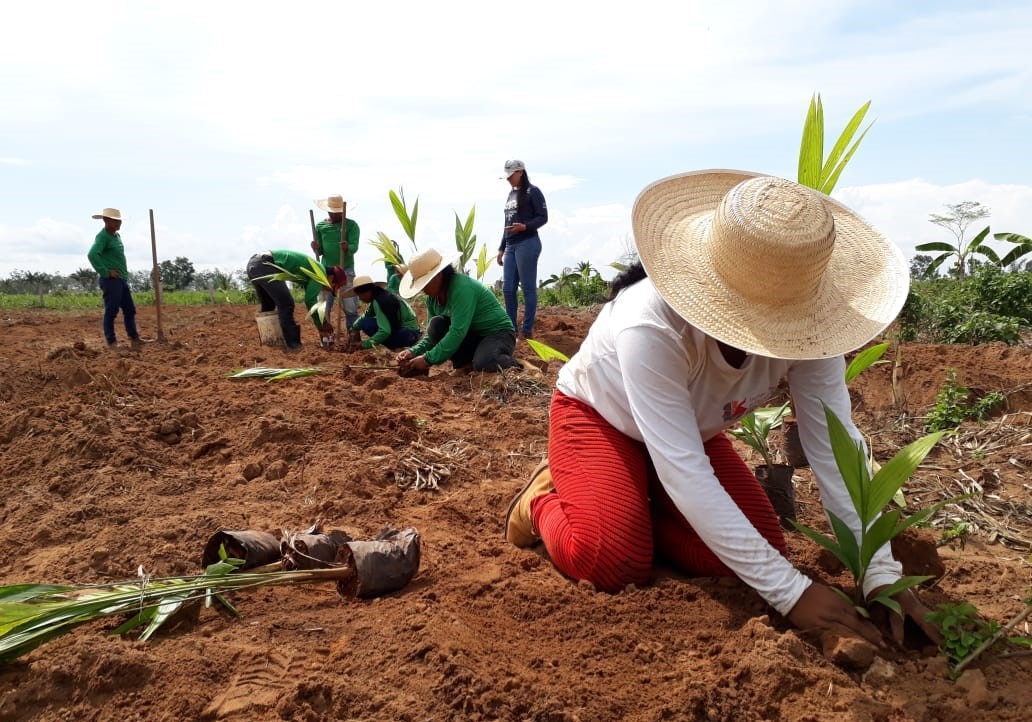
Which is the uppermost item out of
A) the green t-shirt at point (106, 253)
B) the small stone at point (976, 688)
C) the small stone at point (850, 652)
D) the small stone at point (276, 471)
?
the green t-shirt at point (106, 253)

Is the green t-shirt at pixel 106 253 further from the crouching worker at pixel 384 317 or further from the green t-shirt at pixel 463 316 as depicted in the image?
the green t-shirt at pixel 463 316

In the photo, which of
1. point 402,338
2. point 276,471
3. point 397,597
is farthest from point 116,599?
point 402,338

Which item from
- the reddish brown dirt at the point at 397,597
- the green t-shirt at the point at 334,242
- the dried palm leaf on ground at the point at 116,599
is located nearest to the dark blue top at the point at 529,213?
the green t-shirt at the point at 334,242

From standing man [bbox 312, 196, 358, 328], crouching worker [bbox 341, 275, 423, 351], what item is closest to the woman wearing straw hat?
crouching worker [bbox 341, 275, 423, 351]

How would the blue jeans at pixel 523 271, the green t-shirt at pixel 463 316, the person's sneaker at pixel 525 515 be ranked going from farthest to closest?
the blue jeans at pixel 523 271, the green t-shirt at pixel 463 316, the person's sneaker at pixel 525 515

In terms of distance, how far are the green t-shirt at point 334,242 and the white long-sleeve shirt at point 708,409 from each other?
481 centimetres

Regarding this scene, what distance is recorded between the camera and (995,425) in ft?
9.71

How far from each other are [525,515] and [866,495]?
3.05 ft

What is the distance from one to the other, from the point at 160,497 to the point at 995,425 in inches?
124

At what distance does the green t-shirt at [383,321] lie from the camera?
5422 mm

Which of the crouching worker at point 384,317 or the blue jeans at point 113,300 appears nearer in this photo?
the crouching worker at point 384,317

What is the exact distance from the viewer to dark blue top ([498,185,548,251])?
227 inches

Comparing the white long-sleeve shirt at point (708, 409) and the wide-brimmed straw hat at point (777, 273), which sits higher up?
the wide-brimmed straw hat at point (777, 273)

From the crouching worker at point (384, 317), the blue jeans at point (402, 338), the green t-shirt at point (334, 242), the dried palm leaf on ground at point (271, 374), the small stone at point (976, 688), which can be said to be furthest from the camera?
the green t-shirt at point (334, 242)
